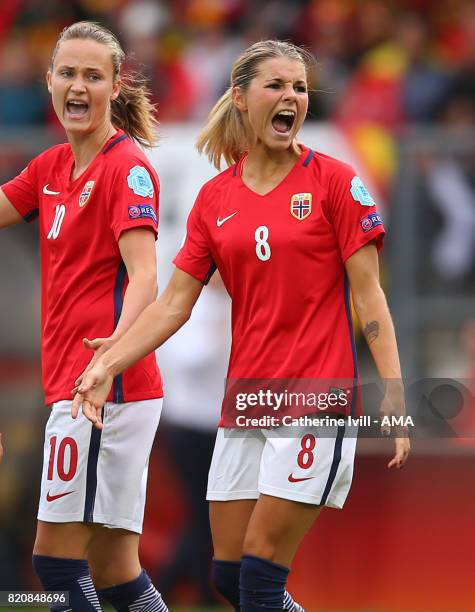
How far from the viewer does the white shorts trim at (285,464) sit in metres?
5.25

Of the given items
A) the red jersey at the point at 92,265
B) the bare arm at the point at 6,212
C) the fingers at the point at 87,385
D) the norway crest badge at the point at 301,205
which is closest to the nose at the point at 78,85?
the red jersey at the point at 92,265

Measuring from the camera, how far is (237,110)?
18.9 feet

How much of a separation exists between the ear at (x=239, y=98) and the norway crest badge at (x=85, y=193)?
2.15 feet

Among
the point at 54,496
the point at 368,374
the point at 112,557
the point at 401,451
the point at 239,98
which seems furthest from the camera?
the point at 368,374

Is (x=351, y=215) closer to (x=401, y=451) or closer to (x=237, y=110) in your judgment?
(x=237, y=110)

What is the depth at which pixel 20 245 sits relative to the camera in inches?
348

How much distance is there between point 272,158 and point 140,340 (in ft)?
2.92

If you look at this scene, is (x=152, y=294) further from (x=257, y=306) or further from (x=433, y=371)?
(x=433, y=371)

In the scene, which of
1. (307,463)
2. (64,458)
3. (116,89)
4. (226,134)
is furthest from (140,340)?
(116,89)

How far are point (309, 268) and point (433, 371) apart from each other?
3139 mm

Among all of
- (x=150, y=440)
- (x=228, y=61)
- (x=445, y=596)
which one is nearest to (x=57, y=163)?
(x=150, y=440)

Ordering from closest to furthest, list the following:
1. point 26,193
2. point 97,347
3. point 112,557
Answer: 1. point 97,347
2. point 112,557
3. point 26,193

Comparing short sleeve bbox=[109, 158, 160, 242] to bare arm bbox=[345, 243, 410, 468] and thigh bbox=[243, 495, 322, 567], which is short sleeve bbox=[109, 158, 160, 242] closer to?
bare arm bbox=[345, 243, 410, 468]

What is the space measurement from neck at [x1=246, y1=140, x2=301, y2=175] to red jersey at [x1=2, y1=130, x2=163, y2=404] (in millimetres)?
440
